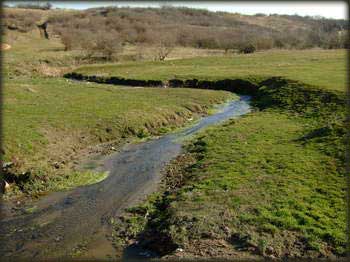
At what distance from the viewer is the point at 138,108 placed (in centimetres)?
3238

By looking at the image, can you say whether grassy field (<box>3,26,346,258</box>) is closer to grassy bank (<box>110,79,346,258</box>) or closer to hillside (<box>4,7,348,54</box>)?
grassy bank (<box>110,79,346,258</box>)

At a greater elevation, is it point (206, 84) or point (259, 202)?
point (206, 84)

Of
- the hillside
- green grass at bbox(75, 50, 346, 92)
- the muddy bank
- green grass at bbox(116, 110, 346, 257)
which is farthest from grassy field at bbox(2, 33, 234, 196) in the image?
the hillside

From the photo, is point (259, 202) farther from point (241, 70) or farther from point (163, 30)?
point (163, 30)

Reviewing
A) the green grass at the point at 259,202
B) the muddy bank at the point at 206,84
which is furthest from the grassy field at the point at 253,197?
the muddy bank at the point at 206,84

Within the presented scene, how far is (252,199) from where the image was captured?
55.2 feet

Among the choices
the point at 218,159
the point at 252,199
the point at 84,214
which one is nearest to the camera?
the point at 252,199

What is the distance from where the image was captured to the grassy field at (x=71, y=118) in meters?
21.3

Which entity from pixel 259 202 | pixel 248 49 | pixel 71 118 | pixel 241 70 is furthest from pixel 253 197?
pixel 248 49

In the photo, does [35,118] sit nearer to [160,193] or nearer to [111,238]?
[160,193]

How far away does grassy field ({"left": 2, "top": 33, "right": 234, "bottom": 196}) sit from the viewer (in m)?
21.3

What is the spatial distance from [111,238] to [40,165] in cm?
770

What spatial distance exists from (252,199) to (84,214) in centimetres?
695

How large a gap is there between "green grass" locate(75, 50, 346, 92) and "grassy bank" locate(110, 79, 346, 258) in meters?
15.8
